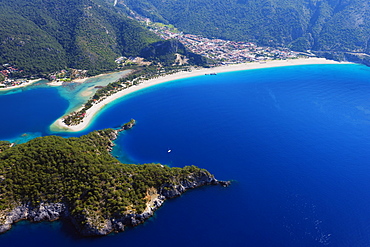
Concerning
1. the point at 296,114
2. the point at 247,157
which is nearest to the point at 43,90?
the point at 247,157

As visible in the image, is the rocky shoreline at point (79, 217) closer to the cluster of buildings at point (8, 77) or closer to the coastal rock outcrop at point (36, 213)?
the coastal rock outcrop at point (36, 213)

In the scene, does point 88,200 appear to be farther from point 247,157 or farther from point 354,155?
point 354,155

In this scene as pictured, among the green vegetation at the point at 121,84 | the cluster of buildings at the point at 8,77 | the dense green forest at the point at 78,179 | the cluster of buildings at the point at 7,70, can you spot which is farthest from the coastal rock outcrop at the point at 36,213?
the cluster of buildings at the point at 7,70

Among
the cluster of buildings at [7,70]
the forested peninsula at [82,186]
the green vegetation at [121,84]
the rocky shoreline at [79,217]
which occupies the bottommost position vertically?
the rocky shoreline at [79,217]

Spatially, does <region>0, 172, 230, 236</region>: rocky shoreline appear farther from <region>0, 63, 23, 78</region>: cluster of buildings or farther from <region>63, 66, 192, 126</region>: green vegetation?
<region>0, 63, 23, 78</region>: cluster of buildings

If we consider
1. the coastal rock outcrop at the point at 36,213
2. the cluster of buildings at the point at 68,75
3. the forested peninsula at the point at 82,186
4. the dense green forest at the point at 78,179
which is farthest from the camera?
the cluster of buildings at the point at 68,75

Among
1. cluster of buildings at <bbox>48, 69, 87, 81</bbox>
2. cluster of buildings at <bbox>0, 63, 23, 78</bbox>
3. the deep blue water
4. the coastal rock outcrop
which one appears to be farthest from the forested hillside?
the coastal rock outcrop
